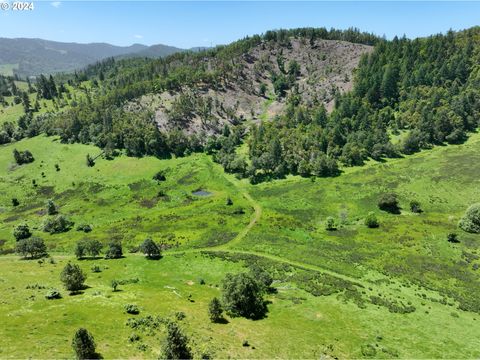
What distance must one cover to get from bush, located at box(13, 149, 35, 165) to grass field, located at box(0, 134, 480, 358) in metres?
5.51

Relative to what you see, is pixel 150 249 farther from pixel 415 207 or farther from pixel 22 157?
pixel 22 157

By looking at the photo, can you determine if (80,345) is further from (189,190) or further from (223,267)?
(189,190)

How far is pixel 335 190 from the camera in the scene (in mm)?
136250

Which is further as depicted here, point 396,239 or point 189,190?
point 189,190

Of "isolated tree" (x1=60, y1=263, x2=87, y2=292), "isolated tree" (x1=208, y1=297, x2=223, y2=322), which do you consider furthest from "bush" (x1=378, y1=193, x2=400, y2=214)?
"isolated tree" (x1=60, y1=263, x2=87, y2=292)

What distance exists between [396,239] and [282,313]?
2070 inches

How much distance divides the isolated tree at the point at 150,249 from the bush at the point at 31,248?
30582 mm

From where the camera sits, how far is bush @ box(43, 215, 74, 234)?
118625mm

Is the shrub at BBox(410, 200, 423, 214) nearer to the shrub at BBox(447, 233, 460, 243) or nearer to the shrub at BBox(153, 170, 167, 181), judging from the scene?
the shrub at BBox(447, 233, 460, 243)

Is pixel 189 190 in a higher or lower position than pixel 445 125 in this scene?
lower

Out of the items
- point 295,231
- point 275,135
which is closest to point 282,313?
point 295,231

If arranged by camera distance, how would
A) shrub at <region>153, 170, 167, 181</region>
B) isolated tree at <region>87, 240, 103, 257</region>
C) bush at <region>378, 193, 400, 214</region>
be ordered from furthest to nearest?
shrub at <region>153, 170, 167, 181</region>
bush at <region>378, 193, 400, 214</region>
isolated tree at <region>87, 240, 103, 257</region>

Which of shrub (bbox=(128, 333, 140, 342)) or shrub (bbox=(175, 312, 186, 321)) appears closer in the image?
shrub (bbox=(128, 333, 140, 342))

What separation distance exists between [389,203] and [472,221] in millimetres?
25076
